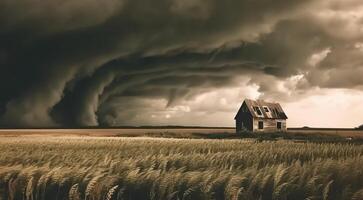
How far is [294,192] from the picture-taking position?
6.93 metres

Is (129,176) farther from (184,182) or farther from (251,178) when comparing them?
(251,178)

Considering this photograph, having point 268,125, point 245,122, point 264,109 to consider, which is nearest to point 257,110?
point 264,109

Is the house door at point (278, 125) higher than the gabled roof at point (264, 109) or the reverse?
the reverse

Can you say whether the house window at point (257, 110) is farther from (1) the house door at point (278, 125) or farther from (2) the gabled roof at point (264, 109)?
(1) the house door at point (278, 125)

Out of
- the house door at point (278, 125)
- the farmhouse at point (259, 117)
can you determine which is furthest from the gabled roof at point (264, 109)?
the house door at point (278, 125)

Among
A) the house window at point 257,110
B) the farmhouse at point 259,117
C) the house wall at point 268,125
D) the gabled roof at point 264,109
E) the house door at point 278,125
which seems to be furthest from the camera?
the house door at point 278,125

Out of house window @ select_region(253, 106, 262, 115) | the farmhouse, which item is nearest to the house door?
the farmhouse

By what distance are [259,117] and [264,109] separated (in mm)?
3365

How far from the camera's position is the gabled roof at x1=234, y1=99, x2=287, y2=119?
74750 millimetres

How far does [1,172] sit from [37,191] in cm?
113

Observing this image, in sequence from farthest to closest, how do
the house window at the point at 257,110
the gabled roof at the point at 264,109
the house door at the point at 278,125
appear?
the house door at the point at 278,125, the house window at the point at 257,110, the gabled roof at the point at 264,109

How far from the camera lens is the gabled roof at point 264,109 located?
74.8 meters

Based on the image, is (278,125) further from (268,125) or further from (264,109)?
(264,109)

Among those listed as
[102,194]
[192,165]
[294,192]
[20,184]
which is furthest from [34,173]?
[294,192]
